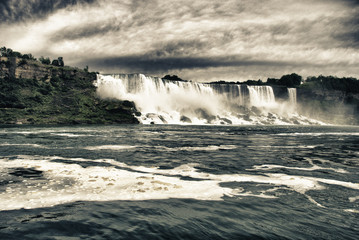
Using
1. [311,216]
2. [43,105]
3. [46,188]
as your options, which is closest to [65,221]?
[46,188]

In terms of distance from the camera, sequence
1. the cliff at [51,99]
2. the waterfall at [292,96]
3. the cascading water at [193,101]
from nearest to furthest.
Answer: the cliff at [51,99]
the cascading water at [193,101]
the waterfall at [292,96]

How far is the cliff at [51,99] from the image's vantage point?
108938 mm

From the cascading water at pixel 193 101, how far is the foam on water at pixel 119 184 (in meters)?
107

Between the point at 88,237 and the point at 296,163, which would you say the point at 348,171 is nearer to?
the point at 296,163

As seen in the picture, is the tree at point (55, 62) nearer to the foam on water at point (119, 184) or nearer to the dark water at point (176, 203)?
the foam on water at point (119, 184)

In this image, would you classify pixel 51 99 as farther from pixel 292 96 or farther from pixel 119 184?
pixel 292 96

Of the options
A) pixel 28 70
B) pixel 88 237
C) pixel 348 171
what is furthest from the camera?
pixel 28 70

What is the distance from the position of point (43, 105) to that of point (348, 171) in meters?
134

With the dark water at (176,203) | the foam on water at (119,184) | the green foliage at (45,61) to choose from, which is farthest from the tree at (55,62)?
the dark water at (176,203)

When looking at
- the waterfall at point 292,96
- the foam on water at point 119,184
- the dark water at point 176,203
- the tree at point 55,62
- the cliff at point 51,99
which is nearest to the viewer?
the dark water at point 176,203

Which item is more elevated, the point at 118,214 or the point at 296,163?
the point at 118,214

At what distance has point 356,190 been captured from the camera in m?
10.6

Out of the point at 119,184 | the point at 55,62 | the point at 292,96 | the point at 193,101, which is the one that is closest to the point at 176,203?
the point at 119,184

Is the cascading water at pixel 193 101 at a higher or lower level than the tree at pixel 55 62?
lower
